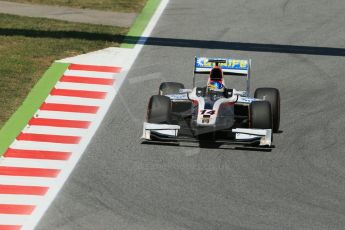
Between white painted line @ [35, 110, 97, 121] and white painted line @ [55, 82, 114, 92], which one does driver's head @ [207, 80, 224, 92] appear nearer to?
white painted line @ [35, 110, 97, 121]

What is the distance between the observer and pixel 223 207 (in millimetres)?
17781

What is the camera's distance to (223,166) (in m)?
19.7

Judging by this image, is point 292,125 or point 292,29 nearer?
point 292,125

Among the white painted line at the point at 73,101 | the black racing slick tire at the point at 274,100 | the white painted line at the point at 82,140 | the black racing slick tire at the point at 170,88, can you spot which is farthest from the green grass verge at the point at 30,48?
the black racing slick tire at the point at 274,100

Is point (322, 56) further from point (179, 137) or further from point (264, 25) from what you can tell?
point (179, 137)

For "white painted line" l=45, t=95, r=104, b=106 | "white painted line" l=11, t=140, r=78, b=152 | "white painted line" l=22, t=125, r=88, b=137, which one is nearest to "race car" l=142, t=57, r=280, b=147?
"white painted line" l=11, t=140, r=78, b=152

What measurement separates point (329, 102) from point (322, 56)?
4.15 meters

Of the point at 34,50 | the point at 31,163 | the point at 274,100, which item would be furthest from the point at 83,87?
the point at 274,100

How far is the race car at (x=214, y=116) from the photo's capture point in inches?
790

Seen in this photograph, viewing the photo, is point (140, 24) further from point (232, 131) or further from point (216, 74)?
point (232, 131)

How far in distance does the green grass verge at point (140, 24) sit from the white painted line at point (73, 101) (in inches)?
178

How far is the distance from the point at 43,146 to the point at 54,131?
0.95 meters

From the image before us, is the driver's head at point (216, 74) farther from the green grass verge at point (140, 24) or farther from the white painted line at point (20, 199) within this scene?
the green grass verge at point (140, 24)

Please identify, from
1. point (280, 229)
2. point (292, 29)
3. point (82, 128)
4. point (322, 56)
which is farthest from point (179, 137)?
point (292, 29)
